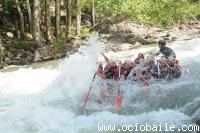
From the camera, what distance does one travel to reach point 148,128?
10891 mm

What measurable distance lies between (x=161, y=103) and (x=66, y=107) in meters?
2.85

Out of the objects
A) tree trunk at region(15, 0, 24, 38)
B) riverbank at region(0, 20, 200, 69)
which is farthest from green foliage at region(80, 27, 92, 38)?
tree trunk at region(15, 0, 24, 38)

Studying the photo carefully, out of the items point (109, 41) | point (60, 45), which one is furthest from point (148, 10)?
point (60, 45)

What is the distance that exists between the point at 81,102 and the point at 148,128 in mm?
3282

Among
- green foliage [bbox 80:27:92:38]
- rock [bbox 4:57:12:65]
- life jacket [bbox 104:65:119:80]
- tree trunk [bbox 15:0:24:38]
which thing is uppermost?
tree trunk [bbox 15:0:24:38]

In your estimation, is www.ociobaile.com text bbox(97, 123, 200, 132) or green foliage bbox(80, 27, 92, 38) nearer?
www.ociobaile.com text bbox(97, 123, 200, 132)

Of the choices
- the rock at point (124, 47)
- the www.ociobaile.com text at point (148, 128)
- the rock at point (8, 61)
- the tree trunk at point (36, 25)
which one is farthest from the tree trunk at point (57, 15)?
the www.ociobaile.com text at point (148, 128)

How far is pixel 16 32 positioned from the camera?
2555 centimetres

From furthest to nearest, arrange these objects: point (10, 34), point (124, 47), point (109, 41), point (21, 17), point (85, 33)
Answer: point (85, 33) < point (109, 41) < point (10, 34) < point (124, 47) < point (21, 17)

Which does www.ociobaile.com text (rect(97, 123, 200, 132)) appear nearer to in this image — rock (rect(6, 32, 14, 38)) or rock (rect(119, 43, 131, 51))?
rock (rect(119, 43, 131, 51))

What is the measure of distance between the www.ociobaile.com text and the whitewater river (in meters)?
0.10

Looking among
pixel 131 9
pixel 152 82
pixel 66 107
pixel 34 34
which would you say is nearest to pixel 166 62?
pixel 152 82

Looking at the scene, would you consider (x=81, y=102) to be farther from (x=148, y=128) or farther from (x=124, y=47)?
(x=124, y=47)

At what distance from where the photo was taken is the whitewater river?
37.7ft
